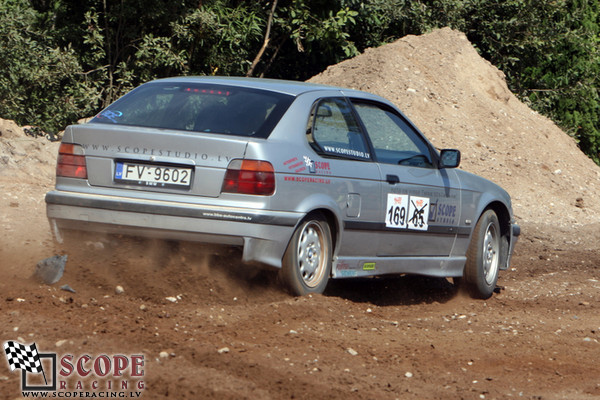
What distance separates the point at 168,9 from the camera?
16344mm

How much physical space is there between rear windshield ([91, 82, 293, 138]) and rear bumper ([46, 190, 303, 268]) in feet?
1.90

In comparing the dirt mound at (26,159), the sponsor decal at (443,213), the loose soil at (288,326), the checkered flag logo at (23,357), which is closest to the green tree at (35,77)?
the dirt mound at (26,159)

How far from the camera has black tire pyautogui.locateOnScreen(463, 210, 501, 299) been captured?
26.5 feet

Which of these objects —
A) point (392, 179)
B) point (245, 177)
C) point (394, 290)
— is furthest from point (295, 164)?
point (394, 290)

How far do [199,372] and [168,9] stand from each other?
1290 cm

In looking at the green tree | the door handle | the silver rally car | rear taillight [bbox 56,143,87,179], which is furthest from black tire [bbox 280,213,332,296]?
the green tree

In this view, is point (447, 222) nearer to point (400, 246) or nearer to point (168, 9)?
point (400, 246)

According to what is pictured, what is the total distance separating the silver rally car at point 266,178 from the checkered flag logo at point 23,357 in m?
1.57

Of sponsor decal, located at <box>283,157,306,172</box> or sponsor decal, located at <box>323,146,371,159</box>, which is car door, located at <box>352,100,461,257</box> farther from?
sponsor decal, located at <box>283,157,306,172</box>

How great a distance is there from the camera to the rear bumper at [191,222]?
5.75 meters

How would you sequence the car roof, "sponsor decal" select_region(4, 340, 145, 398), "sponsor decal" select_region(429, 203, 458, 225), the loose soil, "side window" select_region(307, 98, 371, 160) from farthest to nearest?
"sponsor decal" select_region(429, 203, 458, 225), the car roof, "side window" select_region(307, 98, 371, 160), the loose soil, "sponsor decal" select_region(4, 340, 145, 398)

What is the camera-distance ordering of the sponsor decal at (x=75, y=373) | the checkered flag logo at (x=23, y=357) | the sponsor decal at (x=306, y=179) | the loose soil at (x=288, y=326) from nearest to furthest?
1. the sponsor decal at (x=75, y=373)
2. the checkered flag logo at (x=23, y=357)
3. the loose soil at (x=288, y=326)
4. the sponsor decal at (x=306, y=179)

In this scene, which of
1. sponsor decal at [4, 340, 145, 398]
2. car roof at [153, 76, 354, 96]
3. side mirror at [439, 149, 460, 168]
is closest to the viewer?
sponsor decal at [4, 340, 145, 398]

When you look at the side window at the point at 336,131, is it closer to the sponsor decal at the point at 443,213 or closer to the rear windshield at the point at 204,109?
the rear windshield at the point at 204,109
